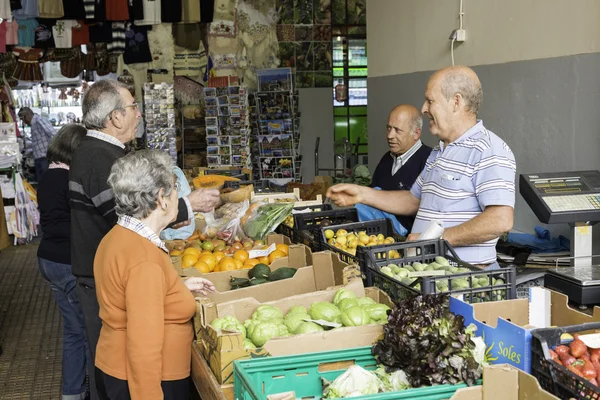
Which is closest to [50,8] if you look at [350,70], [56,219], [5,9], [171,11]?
[5,9]

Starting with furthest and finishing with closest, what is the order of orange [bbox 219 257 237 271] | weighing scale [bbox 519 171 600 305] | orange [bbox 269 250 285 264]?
orange [bbox 269 250 285 264]
orange [bbox 219 257 237 271]
weighing scale [bbox 519 171 600 305]

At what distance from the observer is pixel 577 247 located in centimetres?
325

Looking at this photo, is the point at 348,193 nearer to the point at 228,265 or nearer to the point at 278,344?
the point at 228,265

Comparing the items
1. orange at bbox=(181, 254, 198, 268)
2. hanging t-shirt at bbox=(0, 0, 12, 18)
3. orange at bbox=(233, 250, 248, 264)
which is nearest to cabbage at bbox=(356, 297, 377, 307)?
orange at bbox=(233, 250, 248, 264)

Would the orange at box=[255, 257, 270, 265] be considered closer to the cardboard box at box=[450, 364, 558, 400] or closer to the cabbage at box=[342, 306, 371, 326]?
the cabbage at box=[342, 306, 371, 326]

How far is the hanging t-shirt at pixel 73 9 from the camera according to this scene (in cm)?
997

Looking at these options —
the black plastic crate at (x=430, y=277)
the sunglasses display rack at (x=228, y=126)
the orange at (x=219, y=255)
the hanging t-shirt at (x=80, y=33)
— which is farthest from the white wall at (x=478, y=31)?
the hanging t-shirt at (x=80, y=33)

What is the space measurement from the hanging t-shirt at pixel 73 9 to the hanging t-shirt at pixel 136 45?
80cm

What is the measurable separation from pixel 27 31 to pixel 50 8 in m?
1.10

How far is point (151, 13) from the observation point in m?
10.3

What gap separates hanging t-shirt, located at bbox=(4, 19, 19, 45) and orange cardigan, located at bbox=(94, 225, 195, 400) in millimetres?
8949

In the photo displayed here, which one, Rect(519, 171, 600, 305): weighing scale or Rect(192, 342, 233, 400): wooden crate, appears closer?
Rect(192, 342, 233, 400): wooden crate

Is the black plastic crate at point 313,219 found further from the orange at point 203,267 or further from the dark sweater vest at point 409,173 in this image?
the dark sweater vest at point 409,173

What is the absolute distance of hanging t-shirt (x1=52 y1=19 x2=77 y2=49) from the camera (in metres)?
10.6
